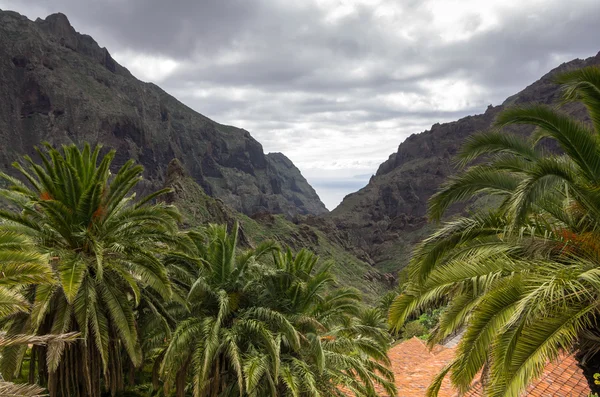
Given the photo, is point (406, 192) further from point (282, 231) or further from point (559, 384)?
point (559, 384)

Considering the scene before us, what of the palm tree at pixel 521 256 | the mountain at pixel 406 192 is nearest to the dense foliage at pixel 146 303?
the palm tree at pixel 521 256

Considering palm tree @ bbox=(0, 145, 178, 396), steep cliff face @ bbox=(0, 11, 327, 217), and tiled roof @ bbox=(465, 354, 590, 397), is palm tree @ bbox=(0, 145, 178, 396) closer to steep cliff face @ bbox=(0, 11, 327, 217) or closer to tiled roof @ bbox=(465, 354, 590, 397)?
tiled roof @ bbox=(465, 354, 590, 397)

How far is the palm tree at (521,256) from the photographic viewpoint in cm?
546

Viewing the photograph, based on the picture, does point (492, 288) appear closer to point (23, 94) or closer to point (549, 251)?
A: point (549, 251)

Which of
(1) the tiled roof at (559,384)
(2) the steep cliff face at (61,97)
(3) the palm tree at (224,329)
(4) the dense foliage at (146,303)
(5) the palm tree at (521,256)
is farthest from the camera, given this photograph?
(2) the steep cliff face at (61,97)

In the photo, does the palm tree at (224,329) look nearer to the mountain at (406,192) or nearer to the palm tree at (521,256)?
the palm tree at (521,256)

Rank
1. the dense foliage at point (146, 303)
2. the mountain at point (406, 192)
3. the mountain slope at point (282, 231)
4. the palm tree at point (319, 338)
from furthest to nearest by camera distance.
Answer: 1. the mountain at point (406, 192)
2. the mountain slope at point (282, 231)
3. the palm tree at point (319, 338)
4. the dense foliage at point (146, 303)

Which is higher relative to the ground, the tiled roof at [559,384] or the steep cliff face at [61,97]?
the steep cliff face at [61,97]

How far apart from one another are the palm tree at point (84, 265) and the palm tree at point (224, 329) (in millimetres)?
1463

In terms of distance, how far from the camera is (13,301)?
5820mm

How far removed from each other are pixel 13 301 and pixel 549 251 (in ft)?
27.3

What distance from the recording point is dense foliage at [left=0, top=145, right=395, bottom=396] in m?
9.07

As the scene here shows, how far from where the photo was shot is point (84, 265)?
878 cm

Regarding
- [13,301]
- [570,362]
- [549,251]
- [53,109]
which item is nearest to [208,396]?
[13,301]
